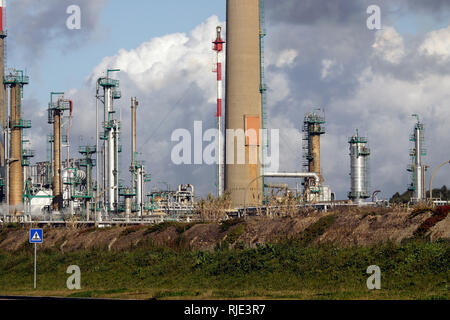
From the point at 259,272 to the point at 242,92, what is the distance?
188 ft

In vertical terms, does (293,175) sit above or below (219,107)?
below

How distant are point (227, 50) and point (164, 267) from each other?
56.1 metres

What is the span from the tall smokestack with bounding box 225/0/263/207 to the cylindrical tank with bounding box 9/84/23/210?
123ft

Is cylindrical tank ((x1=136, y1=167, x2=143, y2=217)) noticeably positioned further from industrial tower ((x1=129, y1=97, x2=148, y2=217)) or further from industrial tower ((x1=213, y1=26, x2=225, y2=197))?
industrial tower ((x1=213, y1=26, x2=225, y2=197))

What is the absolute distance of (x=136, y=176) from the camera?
119 metres

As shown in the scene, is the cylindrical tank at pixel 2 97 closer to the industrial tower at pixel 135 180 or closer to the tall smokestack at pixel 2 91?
the tall smokestack at pixel 2 91

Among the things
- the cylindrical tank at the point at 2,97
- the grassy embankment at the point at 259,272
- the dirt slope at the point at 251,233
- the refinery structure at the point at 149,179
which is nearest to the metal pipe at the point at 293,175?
the refinery structure at the point at 149,179

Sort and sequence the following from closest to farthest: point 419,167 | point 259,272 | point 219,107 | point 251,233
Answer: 1. point 259,272
2. point 251,233
3. point 219,107
4. point 419,167

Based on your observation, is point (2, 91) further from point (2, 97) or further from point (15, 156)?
point (15, 156)

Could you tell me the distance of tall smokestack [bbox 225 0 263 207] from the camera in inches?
3762

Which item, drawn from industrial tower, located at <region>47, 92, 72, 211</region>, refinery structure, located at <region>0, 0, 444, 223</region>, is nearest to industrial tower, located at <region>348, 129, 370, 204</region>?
refinery structure, located at <region>0, 0, 444, 223</region>

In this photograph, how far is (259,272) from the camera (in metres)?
40.2

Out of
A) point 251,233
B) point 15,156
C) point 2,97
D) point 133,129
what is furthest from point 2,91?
point 251,233

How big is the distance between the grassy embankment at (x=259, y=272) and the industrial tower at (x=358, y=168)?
6019 centimetres
